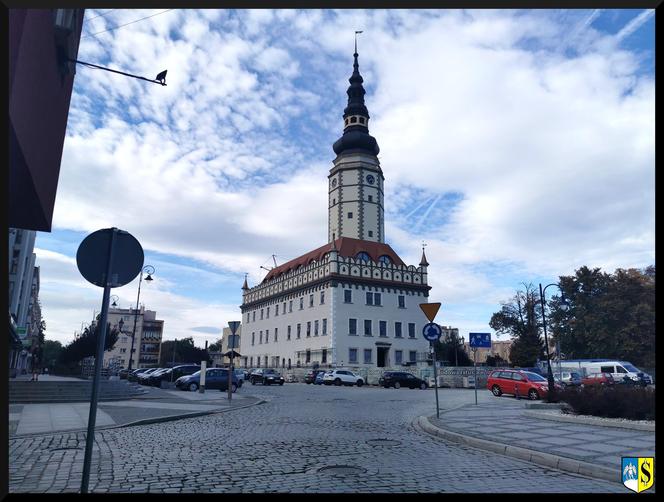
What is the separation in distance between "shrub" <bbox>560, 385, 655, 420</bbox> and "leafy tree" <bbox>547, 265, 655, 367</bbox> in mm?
39116

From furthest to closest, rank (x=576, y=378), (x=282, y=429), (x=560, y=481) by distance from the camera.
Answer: (x=576, y=378)
(x=282, y=429)
(x=560, y=481)

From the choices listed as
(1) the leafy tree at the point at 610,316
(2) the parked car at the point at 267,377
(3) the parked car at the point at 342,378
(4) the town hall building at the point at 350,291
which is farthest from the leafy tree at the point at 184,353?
(1) the leafy tree at the point at 610,316

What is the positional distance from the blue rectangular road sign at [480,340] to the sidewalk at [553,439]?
19.4 ft

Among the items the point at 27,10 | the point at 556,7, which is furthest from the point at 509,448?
the point at 27,10

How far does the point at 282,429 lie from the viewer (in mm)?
12016

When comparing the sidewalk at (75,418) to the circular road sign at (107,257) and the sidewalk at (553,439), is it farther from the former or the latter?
the sidewalk at (553,439)

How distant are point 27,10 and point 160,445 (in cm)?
742

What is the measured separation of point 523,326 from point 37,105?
216ft

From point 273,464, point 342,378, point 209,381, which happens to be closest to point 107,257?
point 273,464

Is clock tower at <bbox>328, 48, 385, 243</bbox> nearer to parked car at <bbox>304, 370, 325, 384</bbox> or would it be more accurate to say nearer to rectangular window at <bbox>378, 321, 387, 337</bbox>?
rectangular window at <bbox>378, 321, 387, 337</bbox>

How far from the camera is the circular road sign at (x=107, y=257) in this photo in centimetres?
584

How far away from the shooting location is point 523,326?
6519cm

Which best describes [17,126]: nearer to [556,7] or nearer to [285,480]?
[285,480]

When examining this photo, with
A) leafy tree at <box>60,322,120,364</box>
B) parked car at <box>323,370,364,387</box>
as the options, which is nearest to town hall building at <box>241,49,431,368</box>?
parked car at <box>323,370,364,387</box>
